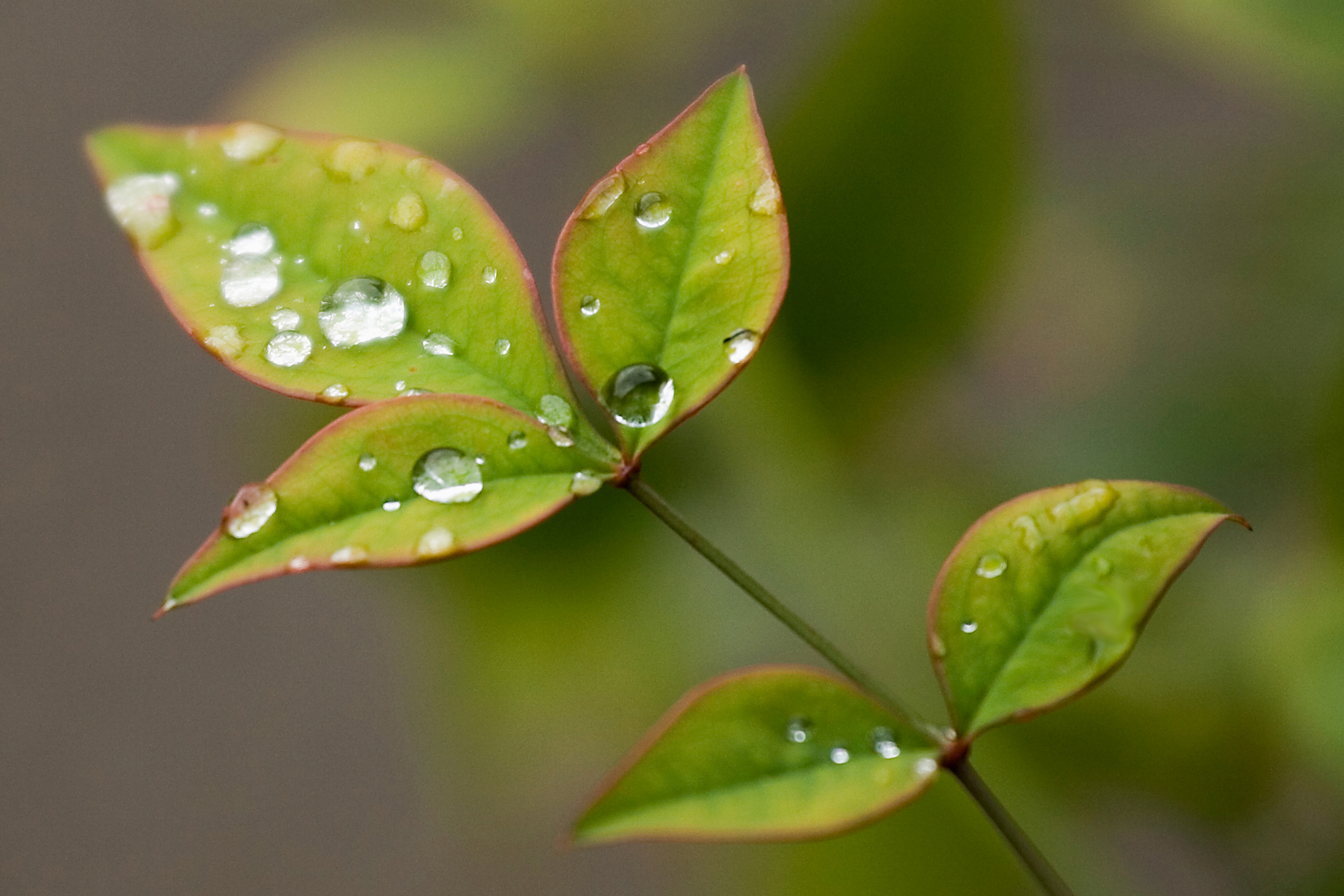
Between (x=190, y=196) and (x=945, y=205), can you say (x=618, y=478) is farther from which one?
(x=945, y=205)

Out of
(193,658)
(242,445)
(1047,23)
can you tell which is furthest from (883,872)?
(1047,23)

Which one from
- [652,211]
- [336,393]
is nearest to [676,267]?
[652,211]

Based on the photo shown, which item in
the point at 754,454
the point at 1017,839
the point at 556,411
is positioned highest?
the point at 556,411

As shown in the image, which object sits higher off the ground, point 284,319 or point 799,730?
point 284,319

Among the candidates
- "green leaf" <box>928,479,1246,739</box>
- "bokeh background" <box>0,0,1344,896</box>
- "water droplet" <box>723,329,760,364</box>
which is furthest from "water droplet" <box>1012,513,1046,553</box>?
"bokeh background" <box>0,0,1344,896</box>

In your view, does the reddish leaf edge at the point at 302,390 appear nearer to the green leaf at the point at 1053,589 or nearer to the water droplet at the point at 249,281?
the water droplet at the point at 249,281

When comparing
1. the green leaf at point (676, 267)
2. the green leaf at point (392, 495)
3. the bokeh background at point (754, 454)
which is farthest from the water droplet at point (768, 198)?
the bokeh background at point (754, 454)

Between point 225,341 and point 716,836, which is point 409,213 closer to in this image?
point 225,341

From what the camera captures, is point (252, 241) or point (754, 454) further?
point (754, 454)
